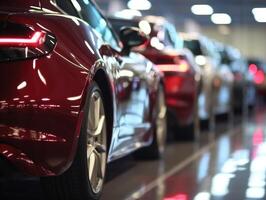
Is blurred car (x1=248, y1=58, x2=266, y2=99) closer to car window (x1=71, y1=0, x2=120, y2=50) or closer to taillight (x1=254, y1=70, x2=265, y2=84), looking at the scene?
taillight (x1=254, y1=70, x2=265, y2=84)

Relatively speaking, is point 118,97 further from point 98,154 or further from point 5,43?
A: point 5,43

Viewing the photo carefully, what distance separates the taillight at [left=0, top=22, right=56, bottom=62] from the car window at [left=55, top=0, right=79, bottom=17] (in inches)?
25.4

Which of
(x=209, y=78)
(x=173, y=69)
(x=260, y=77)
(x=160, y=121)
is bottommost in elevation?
(x=260, y=77)

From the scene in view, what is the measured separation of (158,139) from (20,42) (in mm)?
3942

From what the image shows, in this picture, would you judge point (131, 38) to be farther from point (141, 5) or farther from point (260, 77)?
point (260, 77)

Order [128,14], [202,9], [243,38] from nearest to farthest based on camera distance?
[128,14]
[202,9]
[243,38]

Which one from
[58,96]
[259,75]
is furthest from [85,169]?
[259,75]

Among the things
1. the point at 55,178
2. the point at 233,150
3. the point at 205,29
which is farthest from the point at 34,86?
the point at 205,29

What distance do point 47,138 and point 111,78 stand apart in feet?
3.99

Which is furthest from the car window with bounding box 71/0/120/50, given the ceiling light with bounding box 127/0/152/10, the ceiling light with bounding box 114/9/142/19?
the ceiling light with bounding box 127/0/152/10

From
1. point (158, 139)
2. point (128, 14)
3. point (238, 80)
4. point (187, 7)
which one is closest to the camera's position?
point (158, 139)

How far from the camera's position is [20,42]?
4.43 metres

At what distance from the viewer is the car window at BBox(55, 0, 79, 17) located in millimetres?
5137

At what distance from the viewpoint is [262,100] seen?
25750 mm
